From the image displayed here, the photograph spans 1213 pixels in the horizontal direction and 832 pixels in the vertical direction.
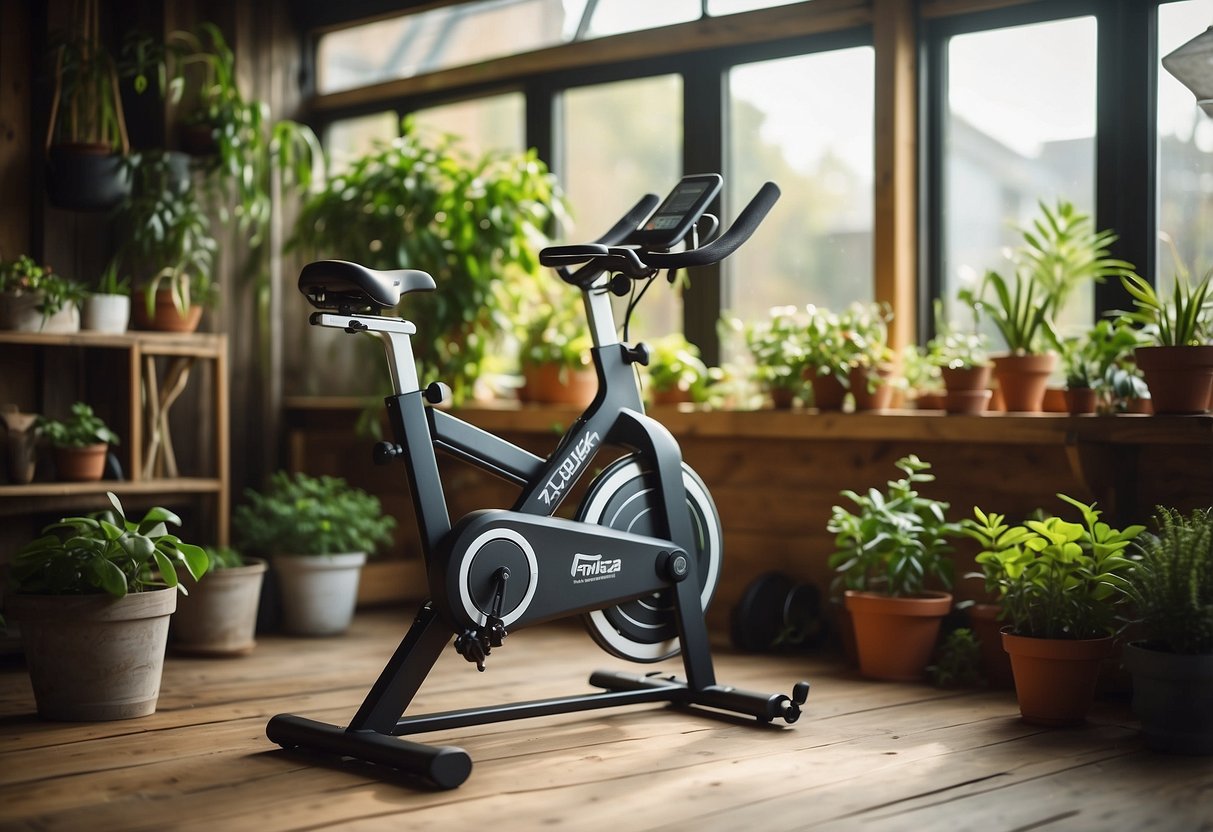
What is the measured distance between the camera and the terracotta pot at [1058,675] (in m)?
2.94

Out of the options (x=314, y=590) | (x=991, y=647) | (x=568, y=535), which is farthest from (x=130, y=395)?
(x=991, y=647)

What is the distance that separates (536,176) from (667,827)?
9.35 feet

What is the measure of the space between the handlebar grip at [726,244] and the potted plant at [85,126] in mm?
2156

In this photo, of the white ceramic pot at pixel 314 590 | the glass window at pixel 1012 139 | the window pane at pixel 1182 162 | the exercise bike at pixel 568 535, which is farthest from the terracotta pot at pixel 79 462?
the window pane at pixel 1182 162

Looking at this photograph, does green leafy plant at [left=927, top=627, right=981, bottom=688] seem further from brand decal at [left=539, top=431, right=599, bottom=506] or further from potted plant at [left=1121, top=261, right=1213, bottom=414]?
brand decal at [left=539, top=431, right=599, bottom=506]

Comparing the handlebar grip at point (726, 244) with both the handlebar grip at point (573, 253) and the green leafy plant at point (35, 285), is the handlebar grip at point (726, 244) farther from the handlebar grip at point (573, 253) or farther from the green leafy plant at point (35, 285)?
the green leafy plant at point (35, 285)

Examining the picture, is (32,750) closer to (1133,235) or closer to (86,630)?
(86,630)

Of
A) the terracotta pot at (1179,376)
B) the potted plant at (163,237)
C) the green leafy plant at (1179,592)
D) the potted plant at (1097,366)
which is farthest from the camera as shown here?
the potted plant at (163,237)

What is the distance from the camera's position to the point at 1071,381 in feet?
11.3

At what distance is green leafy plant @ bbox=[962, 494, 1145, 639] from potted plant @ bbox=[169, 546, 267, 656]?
7.01ft

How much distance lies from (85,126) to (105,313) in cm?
66

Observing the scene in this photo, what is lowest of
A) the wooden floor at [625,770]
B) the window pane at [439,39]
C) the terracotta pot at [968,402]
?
the wooden floor at [625,770]

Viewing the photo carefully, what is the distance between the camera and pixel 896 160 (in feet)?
12.8

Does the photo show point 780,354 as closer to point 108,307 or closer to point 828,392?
point 828,392
